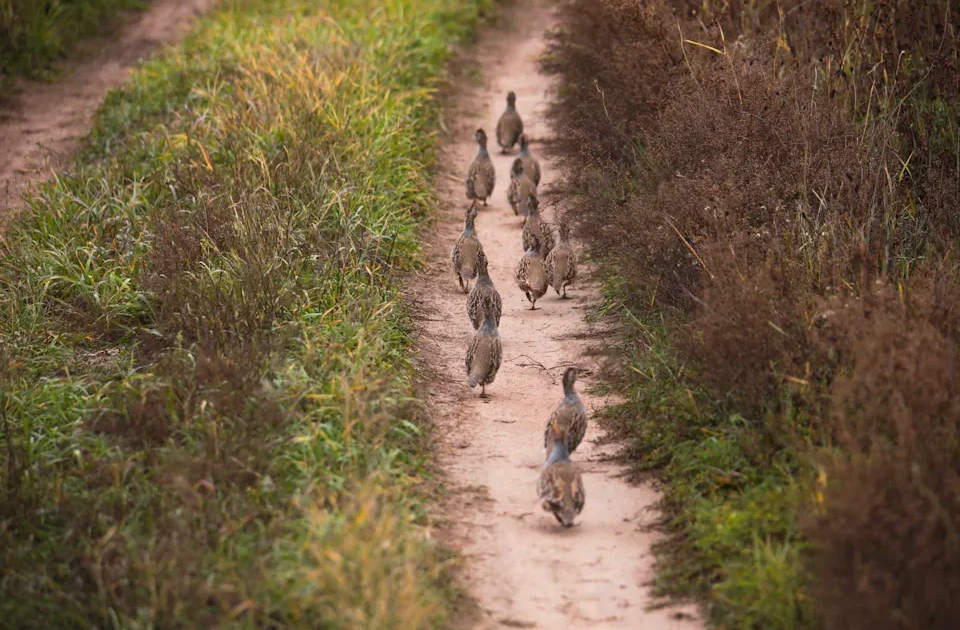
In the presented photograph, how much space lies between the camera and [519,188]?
462 inches

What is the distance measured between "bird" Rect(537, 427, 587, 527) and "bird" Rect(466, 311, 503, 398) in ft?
4.95

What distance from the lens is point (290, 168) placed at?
35.1 ft

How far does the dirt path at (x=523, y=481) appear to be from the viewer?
5.98m

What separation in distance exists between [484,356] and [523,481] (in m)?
1.14

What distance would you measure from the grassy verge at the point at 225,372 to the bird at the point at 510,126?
904 mm

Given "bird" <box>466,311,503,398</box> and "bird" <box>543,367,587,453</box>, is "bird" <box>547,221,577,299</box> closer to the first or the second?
"bird" <box>466,311,503,398</box>

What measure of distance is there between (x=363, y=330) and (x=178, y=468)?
7.10 feet

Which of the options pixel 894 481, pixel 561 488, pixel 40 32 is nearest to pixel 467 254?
pixel 561 488

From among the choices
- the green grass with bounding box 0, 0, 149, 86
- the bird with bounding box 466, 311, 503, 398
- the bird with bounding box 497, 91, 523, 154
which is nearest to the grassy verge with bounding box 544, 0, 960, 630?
the bird with bounding box 466, 311, 503, 398

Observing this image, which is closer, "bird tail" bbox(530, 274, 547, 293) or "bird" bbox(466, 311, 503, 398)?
"bird" bbox(466, 311, 503, 398)

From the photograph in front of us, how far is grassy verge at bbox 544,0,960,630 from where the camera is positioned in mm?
5398

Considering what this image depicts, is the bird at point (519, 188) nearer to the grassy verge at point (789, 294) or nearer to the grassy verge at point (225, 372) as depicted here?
the grassy verge at point (789, 294)

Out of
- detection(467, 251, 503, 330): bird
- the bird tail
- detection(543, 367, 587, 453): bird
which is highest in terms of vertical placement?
detection(543, 367, 587, 453): bird

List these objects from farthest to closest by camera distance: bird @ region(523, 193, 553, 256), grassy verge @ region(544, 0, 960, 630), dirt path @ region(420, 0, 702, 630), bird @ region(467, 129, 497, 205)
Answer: bird @ region(467, 129, 497, 205) → bird @ region(523, 193, 553, 256) → dirt path @ region(420, 0, 702, 630) → grassy verge @ region(544, 0, 960, 630)
